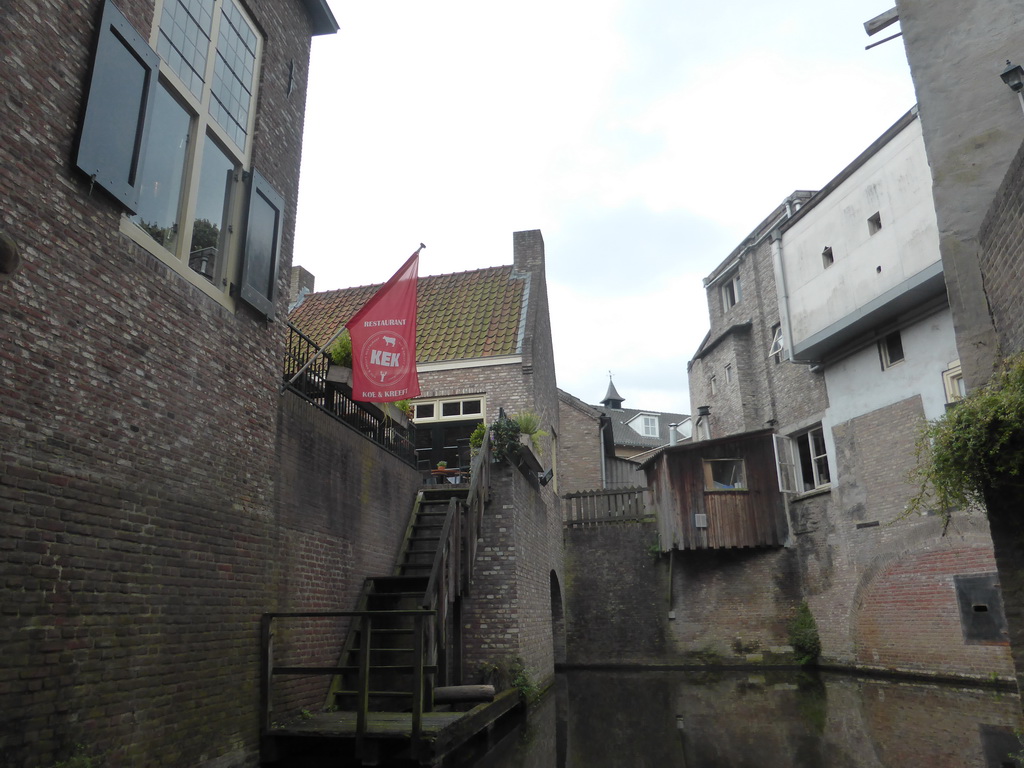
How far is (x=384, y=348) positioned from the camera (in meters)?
9.05

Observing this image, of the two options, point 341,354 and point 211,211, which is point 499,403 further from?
point 211,211

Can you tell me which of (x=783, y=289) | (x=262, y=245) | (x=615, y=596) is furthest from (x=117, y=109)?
(x=615, y=596)

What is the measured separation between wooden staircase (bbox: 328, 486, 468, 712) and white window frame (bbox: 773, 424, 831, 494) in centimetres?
1062

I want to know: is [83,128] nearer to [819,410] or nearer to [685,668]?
[819,410]

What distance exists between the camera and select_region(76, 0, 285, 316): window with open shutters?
5.69m

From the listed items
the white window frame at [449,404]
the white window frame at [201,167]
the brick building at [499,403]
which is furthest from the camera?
the white window frame at [449,404]

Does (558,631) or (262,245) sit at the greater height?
(262,245)

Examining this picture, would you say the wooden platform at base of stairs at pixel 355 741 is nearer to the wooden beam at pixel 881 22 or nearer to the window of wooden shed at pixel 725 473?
the wooden beam at pixel 881 22

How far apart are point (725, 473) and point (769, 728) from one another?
395 inches

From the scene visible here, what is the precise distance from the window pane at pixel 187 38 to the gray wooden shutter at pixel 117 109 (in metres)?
0.68

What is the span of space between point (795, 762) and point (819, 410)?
37.8 ft

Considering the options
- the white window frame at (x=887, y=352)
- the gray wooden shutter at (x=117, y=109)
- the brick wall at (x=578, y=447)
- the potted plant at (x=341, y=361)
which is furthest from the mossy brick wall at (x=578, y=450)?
the gray wooden shutter at (x=117, y=109)

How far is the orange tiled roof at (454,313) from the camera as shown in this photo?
1684cm

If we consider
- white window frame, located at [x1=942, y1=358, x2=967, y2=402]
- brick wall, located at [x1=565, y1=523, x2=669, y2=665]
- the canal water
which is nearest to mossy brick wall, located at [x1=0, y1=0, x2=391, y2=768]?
the canal water
